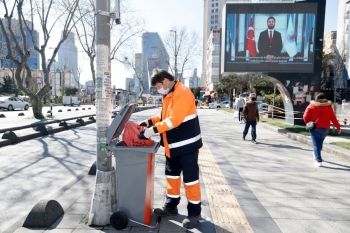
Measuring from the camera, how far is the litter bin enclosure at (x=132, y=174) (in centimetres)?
→ 285

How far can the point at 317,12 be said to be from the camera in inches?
523

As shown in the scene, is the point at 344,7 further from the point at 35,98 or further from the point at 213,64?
the point at 35,98

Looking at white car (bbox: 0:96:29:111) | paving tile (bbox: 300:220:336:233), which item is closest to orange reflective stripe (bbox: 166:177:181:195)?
paving tile (bbox: 300:220:336:233)

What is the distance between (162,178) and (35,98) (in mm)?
15192

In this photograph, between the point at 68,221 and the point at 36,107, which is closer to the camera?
the point at 68,221

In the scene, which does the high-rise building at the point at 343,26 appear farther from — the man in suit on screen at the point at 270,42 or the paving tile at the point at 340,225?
the paving tile at the point at 340,225

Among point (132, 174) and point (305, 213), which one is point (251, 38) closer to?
point (305, 213)

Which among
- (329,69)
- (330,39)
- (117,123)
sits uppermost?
(330,39)

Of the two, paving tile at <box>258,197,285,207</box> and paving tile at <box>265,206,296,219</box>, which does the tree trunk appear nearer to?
paving tile at <box>258,197,285,207</box>

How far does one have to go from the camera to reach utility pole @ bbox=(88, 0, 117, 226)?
2.94m

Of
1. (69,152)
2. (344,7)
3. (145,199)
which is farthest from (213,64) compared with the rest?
(145,199)

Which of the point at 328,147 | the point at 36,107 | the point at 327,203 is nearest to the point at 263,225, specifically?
the point at 327,203

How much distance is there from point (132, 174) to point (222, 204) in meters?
1.51

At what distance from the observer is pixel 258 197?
4059 mm
